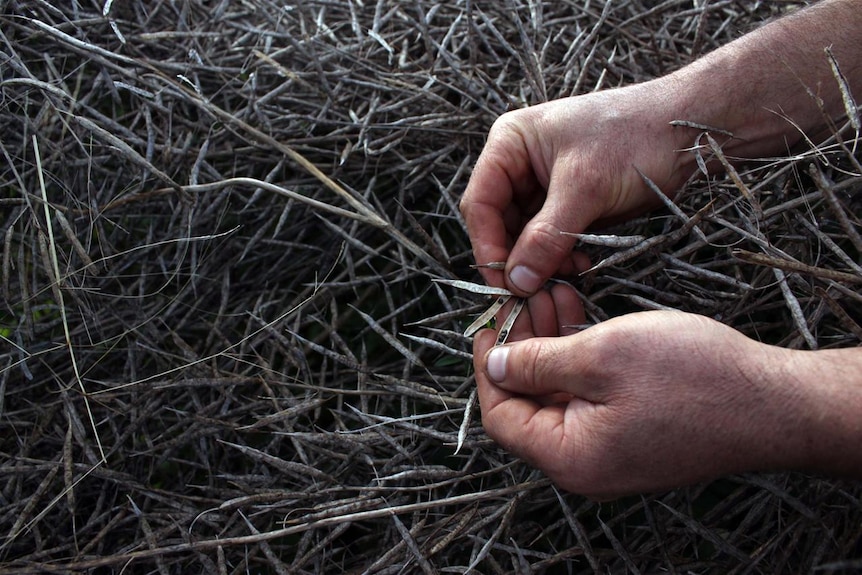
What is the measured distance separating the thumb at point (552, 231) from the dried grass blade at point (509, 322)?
0.23 feet

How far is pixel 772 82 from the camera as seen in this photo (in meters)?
1.85

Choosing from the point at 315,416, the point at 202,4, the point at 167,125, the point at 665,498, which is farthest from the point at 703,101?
A: the point at 202,4

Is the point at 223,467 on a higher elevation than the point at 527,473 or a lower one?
lower

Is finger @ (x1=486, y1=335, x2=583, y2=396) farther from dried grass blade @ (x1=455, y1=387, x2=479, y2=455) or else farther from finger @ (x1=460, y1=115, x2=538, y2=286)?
finger @ (x1=460, y1=115, x2=538, y2=286)

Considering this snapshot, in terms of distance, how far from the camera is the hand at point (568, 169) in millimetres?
→ 1686

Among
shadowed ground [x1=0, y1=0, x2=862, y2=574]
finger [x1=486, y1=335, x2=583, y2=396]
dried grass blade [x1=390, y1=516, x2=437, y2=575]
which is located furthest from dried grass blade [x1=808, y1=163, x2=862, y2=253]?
dried grass blade [x1=390, y1=516, x2=437, y2=575]

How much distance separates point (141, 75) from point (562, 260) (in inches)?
59.8

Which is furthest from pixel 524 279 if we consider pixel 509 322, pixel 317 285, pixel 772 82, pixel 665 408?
pixel 772 82

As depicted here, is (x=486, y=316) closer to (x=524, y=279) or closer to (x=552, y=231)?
(x=524, y=279)

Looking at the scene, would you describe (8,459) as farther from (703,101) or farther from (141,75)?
(703,101)

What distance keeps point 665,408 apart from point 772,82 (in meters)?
1.09

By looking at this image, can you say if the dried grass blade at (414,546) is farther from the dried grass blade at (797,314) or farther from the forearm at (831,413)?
the dried grass blade at (797,314)

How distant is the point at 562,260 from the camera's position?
5.65 feet

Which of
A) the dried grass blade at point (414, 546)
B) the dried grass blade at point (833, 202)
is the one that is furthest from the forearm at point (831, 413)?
the dried grass blade at point (414, 546)
